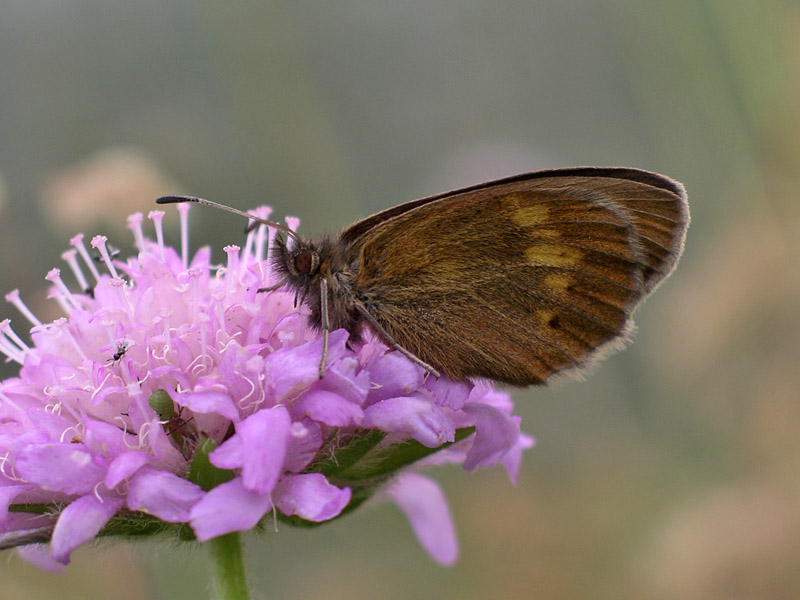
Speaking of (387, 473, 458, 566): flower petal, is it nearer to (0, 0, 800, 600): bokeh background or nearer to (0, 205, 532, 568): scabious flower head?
(0, 0, 800, 600): bokeh background

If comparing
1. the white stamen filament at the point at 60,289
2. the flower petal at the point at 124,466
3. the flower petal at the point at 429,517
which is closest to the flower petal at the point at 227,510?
the flower petal at the point at 124,466

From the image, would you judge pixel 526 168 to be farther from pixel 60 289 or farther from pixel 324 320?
pixel 324 320

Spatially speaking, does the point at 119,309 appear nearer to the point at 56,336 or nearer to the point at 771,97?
the point at 56,336

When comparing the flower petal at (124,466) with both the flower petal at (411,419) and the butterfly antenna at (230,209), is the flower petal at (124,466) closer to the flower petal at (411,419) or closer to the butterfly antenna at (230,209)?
the flower petal at (411,419)

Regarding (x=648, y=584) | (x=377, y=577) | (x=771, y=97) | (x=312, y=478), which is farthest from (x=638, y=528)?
(x=312, y=478)

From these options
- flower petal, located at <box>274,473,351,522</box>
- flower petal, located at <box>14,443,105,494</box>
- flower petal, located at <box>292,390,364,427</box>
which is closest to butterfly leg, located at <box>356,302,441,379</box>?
flower petal, located at <box>292,390,364,427</box>

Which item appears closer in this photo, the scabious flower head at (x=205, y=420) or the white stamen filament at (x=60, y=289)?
the scabious flower head at (x=205, y=420)

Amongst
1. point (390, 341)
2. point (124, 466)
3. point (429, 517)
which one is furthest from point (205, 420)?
point (429, 517)
